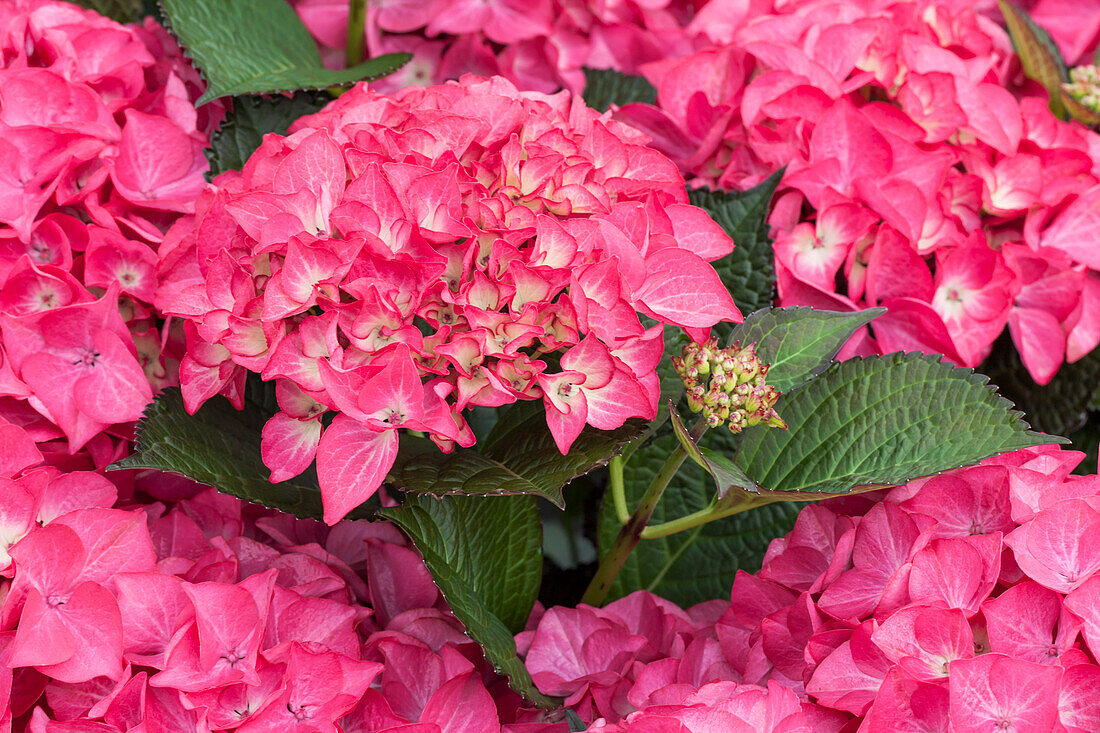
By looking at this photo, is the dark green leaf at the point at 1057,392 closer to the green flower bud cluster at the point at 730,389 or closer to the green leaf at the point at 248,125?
the green flower bud cluster at the point at 730,389

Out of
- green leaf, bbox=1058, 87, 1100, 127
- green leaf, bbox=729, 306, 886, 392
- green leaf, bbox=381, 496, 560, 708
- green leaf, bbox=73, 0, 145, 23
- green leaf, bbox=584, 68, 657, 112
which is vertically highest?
green leaf, bbox=73, 0, 145, 23

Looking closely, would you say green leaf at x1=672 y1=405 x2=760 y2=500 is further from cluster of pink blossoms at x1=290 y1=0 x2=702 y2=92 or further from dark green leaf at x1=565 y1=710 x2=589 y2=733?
cluster of pink blossoms at x1=290 y1=0 x2=702 y2=92

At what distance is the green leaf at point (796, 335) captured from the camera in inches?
25.1

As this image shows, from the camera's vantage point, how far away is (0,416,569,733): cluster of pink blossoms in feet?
1.69

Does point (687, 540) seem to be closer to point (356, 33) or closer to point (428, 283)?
point (428, 283)

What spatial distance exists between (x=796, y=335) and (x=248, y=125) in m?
0.47

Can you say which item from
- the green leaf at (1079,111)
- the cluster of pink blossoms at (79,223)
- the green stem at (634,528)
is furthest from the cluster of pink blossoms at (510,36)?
the green stem at (634,528)

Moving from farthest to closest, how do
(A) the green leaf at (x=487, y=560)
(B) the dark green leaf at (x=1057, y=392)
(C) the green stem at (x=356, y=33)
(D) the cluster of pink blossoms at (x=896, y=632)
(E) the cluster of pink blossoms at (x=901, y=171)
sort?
(C) the green stem at (x=356, y=33) → (B) the dark green leaf at (x=1057, y=392) → (E) the cluster of pink blossoms at (x=901, y=171) → (A) the green leaf at (x=487, y=560) → (D) the cluster of pink blossoms at (x=896, y=632)

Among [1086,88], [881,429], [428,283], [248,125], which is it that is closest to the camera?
[428,283]

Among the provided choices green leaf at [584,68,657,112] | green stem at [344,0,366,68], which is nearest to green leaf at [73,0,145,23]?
green stem at [344,0,366,68]

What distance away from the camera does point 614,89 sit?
0.96 meters

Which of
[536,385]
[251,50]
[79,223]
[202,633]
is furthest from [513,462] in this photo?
[251,50]

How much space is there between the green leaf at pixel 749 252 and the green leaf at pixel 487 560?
21 centimetres

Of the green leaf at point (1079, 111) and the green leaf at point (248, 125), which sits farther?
the green leaf at point (1079, 111)
